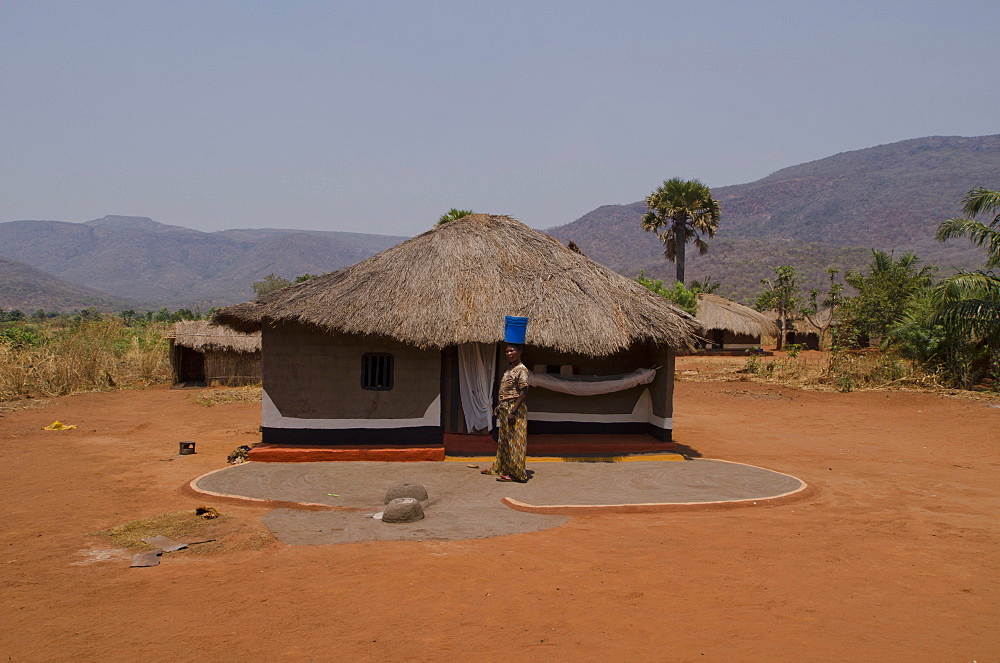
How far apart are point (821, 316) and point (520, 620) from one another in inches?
1640

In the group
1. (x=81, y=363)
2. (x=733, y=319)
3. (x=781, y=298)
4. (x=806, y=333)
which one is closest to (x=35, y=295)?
(x=81, y=363)

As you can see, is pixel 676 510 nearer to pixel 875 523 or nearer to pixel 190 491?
pixel 875 523

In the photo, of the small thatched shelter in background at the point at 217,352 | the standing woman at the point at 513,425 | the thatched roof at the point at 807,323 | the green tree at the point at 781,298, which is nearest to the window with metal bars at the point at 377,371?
the standing woman at the point at 513,425

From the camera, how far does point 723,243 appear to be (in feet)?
297

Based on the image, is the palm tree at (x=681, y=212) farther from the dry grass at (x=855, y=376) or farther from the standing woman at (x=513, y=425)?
the standing woman at (x=513, y=425)

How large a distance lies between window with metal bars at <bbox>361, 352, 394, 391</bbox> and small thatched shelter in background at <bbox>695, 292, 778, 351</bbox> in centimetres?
2325

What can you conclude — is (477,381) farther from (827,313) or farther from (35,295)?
(35,295)

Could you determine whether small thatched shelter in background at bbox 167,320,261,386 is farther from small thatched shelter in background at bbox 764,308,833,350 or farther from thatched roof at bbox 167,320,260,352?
small thatched shelter in background at bbox 764,308,833,350

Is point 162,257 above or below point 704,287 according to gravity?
above

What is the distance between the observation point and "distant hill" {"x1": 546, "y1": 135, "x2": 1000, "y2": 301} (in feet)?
256

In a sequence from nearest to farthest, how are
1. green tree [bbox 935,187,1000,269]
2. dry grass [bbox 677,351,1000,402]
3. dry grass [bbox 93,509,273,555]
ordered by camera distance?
1. dry grass [bbox 93,509,273,555]
2. green tree [bbox 935,187,1000,269]
3. dry grass [bbox 677,351,1000,402]

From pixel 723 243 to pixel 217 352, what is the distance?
81.1m

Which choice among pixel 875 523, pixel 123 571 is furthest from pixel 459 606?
pixel 875 523

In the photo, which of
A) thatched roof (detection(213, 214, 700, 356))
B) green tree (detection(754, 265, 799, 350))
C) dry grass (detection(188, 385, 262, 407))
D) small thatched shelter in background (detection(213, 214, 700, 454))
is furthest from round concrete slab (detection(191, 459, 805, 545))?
green tree (detection(754, 265, 799, 350))
